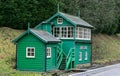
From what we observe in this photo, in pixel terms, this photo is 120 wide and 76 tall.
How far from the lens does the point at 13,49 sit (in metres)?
34.7

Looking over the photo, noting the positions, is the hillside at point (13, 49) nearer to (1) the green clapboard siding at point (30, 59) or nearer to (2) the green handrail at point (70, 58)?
(1) the green clapboard siding at point (30, 59)

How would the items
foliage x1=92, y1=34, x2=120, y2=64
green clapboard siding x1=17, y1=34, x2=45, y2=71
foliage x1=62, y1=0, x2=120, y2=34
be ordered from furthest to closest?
foliage x1=92, y1=34, x2=120, y2=64
foliage x1=62, y1=0, x2=120, y2=34
green clapboard siding x1=17, y1=34, x2=45, y2=71

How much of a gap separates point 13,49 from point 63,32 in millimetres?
5717

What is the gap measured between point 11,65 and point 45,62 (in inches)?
131

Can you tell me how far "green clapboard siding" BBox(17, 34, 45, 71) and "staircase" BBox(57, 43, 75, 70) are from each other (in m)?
3.13

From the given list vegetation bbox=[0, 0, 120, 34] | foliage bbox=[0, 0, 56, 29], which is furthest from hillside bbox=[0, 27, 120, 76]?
vegetation bbox=[0, 0, 120, 34]

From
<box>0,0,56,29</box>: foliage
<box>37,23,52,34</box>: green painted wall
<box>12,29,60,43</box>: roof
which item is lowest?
<box>12,29,60,43</box>: roof

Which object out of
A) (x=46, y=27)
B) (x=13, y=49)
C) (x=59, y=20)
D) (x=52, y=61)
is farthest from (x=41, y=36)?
(x=59, y=20)

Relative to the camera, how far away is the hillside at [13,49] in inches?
1180

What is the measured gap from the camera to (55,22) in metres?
36.8

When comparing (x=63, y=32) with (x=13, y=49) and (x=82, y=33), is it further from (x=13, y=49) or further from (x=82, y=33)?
(x=13, y=49)

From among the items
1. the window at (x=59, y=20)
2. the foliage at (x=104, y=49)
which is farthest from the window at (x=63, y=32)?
the foliage at (x=104, y=49)

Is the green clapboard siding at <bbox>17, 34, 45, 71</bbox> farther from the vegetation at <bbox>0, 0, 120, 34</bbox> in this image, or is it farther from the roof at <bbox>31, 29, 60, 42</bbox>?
the vegetation at <bbox>0, 0, 120, 34</bbox>

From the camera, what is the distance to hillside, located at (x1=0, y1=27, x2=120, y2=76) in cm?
2996
